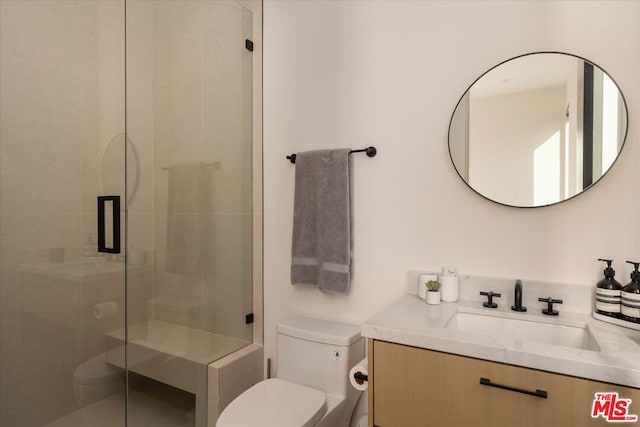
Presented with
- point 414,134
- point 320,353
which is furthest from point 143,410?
point 414,134

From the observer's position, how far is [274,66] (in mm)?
1990

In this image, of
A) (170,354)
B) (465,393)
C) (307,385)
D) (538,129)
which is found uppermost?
(538,129)

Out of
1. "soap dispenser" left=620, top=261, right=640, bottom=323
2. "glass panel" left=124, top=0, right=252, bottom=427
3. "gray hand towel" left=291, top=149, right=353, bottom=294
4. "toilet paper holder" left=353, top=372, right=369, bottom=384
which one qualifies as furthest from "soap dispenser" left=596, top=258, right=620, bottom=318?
"glass panel" left=124, top=0, right=252, bottom=427

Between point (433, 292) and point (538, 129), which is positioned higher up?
point (538, 129)

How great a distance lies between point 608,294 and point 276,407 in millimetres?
1252

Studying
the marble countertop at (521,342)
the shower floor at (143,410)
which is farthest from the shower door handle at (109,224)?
the marble countertop at (521,342)

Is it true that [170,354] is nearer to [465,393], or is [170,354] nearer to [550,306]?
[465,393]

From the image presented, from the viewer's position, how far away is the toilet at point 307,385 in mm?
1361

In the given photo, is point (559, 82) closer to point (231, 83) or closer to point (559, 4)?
point (559, 4)

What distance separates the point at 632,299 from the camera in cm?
110

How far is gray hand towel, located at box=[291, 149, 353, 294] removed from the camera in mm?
1687

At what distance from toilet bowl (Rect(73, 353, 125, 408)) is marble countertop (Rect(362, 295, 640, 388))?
1187 mm

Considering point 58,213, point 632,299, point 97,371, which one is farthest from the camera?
point 97,371

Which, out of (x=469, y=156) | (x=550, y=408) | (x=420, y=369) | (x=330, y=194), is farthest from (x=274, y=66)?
(x=550, y=408)
